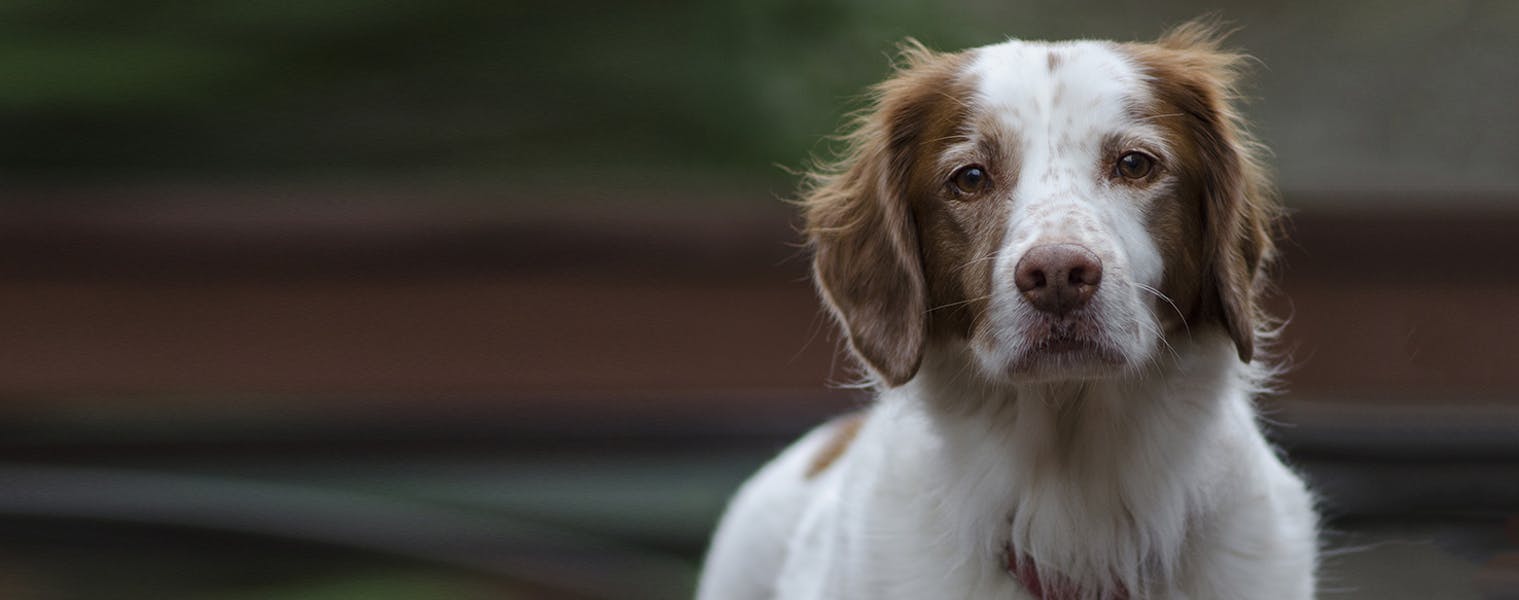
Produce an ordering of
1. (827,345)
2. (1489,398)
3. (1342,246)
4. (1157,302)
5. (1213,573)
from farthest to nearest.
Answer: (827,345), (1342,246), (1489,398), (1213,573), (1157,302)

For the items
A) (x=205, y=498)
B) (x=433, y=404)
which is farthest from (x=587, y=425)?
(x=205, y=498)

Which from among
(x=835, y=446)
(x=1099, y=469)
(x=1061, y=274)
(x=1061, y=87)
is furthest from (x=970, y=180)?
(x=835, y=446)

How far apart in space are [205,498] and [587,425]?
2.13 metres

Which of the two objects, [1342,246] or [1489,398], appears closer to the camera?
[1489,398]

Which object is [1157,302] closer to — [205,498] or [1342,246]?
[205,498]

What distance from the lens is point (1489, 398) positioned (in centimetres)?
354

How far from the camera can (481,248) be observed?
188 inches

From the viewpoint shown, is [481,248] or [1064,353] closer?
[1064,353]

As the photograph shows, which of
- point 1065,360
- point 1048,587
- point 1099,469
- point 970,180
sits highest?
point 970,180

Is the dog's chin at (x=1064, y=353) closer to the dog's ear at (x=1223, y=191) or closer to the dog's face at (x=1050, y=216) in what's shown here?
the dog's face at (x=1050, y=216)

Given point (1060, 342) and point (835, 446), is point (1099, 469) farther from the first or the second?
point (835, 446)

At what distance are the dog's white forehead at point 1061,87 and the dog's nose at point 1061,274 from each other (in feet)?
0.74

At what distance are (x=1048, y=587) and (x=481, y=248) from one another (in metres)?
3.10

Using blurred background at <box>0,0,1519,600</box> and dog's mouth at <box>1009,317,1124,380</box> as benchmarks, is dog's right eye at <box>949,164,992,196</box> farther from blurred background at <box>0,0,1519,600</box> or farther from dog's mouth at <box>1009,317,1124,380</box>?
blurred background at <box>0,0,1519,600</box>
